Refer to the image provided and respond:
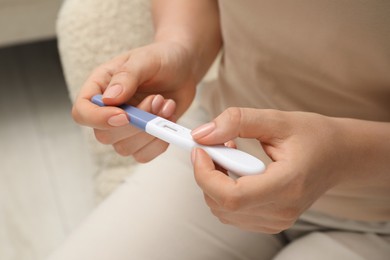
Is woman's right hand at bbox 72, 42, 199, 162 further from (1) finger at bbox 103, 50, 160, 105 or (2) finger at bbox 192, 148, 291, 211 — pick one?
(2) finger at bbox 192, 148, 291, 211

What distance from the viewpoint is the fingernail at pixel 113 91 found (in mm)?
497

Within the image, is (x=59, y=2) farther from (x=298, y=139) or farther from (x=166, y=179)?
(x=298, y=139)

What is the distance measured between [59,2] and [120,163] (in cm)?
55

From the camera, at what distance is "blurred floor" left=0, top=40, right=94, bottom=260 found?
1.12m

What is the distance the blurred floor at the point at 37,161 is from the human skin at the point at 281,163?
75cm

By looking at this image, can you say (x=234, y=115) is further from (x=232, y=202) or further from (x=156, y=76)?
(x=156, y=76)

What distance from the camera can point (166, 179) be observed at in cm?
66

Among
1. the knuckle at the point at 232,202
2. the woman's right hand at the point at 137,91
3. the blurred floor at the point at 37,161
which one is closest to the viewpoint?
the knuckle at the point at 232,202

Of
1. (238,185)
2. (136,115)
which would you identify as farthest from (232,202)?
(136,115)

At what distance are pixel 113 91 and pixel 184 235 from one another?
197 mm

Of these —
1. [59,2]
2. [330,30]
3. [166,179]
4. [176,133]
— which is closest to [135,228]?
[166,179]

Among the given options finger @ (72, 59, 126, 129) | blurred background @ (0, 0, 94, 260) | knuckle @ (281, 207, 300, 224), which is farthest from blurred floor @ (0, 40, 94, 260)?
knuckle @ (281, 207, 300, 224)

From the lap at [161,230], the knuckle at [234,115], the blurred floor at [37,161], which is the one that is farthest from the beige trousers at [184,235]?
the blurred floor at [37,161]

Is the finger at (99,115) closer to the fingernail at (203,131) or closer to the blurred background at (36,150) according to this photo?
the fingernail at (203,131)
